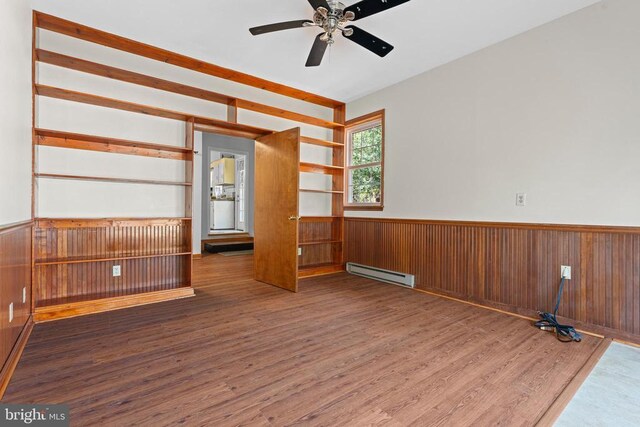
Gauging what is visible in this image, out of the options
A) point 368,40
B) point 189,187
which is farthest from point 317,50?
point 189,187

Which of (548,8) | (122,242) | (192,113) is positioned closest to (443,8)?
(548,8)

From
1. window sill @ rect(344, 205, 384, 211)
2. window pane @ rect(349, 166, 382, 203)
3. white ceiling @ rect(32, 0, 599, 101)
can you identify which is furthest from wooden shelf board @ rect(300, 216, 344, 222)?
white ceiling @ rect(32, 0, 599, 101)

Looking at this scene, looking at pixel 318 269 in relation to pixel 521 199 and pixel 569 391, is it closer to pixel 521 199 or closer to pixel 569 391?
pixel 521 199

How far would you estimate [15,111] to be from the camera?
7.07 ft

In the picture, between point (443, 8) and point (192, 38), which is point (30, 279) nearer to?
point (192, 38)

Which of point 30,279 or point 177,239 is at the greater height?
point 177,239

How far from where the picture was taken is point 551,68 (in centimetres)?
292

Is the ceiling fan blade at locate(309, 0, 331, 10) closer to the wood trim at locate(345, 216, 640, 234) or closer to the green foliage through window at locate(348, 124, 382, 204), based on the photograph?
the green foliage through window at locate(348, 124, 382, 204)

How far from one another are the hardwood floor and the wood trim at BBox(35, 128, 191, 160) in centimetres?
171

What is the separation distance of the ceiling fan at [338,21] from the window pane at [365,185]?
213cm

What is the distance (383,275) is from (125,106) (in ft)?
12.5

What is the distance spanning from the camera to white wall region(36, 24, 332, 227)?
299cm

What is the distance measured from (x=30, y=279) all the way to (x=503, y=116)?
481 centimetres

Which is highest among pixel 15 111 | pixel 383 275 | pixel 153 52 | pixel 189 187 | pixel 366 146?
pixel 153 52
